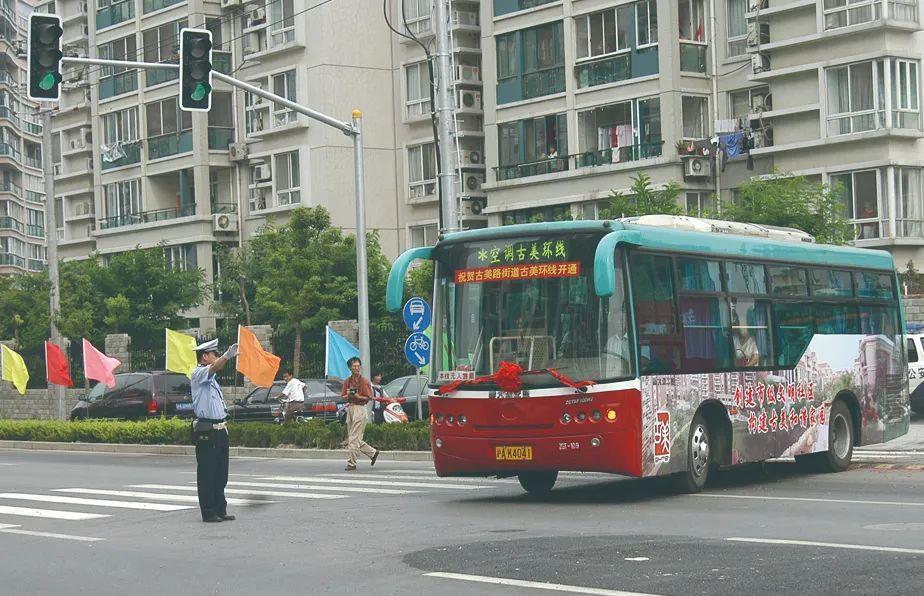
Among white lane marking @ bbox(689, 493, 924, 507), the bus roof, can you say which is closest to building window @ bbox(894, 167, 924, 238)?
the bus roof

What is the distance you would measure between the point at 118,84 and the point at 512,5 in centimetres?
2168

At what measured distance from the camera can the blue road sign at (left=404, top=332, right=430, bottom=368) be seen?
89.2ft

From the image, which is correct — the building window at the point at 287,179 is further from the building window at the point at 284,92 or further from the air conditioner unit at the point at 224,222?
the air conditioner unit at the point at 224,222

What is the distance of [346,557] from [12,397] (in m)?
43.1

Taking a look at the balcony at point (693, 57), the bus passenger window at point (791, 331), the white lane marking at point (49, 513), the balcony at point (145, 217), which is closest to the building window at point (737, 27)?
the balcony at point (693, 57)

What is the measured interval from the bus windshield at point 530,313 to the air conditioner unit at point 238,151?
135ft

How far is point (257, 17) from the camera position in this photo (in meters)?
56.2

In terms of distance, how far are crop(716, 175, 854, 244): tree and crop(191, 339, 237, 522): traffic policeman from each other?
75.4 feet

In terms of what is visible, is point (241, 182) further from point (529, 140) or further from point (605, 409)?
point (605, 409)

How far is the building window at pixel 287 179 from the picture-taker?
53884 millimetres

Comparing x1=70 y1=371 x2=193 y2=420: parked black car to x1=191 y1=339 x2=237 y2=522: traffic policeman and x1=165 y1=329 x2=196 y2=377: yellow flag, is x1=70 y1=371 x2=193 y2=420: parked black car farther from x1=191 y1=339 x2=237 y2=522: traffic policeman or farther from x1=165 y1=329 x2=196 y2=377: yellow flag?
x1=191 y1=339 x2=237 y2=522: traffic policeman

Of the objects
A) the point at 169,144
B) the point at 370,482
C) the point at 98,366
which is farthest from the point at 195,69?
the point at 169,144

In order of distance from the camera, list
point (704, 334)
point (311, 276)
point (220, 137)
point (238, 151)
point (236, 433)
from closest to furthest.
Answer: point (704, 334) → point (236, 433) → point (311, 276) → point (238, 151) → point (220, 137)

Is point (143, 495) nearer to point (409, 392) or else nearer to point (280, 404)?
point (280, 404)
